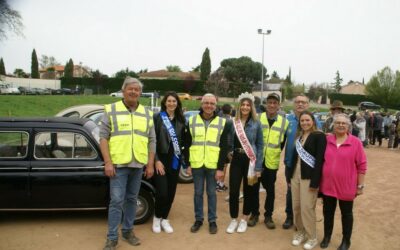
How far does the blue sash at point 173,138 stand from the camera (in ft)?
16.7

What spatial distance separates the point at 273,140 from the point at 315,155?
852mm

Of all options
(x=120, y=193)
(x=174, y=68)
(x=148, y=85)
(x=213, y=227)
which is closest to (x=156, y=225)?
(x=213, y=227)

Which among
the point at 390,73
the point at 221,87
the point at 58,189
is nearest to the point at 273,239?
the point at 58,189

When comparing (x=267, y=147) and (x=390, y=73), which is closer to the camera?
(x=267, y=147)

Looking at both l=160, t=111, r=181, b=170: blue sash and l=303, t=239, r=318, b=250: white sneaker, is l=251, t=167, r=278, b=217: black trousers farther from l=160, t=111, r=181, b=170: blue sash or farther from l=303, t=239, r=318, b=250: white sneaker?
l=160, t=111, r=181, b=170: blue sash

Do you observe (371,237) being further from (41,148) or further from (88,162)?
(41,148)

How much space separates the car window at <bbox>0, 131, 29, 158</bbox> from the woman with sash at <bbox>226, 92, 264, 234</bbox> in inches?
118

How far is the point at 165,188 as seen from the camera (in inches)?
203

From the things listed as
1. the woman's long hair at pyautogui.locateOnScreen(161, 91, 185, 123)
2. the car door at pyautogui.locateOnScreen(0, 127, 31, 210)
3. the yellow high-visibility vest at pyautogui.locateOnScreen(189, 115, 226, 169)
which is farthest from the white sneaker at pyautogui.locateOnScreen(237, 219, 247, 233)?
the car door at pyautogui.locateOnScreen(0, 127, 31, 210)

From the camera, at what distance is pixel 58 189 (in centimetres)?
514

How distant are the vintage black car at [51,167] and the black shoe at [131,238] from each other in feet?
2.20

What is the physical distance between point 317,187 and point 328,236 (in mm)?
785

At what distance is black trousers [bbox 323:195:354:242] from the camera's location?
464cm

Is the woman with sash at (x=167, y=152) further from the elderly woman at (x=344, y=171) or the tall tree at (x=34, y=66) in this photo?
the tall tree at (x=34, y=66)
